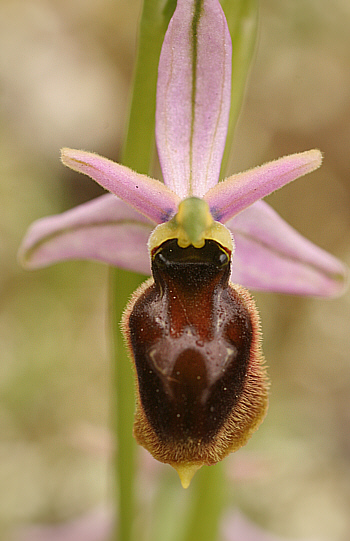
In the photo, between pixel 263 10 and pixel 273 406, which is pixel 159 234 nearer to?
pixel 273 406

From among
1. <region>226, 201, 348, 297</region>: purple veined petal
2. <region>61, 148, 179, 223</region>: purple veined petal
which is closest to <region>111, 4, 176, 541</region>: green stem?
<region>61, 148, 179, 223</region>: purple veined petal

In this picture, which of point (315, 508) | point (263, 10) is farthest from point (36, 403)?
point (263, 10)

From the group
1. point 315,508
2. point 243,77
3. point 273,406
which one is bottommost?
point 315,508

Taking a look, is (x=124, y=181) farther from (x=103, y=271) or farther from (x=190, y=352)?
(x=103, y=271)

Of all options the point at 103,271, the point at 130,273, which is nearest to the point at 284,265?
the point at 130,273

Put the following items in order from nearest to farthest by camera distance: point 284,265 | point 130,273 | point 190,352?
point 190,352 < point 130,273 < point 284,265

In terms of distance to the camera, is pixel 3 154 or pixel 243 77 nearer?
pixel 243 77

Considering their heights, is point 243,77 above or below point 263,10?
below

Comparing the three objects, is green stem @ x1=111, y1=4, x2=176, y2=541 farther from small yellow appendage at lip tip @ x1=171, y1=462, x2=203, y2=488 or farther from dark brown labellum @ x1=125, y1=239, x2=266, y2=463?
small yellow appendage at lip tip @ x1=171, y1=462, x2=203, y2=488
